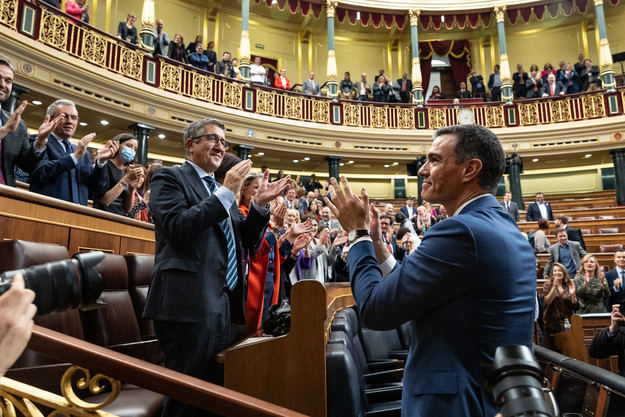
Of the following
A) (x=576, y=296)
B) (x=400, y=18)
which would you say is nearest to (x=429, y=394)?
(x=576, y=296)

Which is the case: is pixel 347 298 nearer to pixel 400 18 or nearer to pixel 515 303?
pixel 515 303

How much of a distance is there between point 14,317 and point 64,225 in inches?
68.7

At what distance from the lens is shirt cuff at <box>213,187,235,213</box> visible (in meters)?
1.36

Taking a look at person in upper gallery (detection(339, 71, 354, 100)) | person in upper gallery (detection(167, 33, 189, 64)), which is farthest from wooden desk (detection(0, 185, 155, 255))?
person in upper gallery (detection(339, 71, 354, 100))

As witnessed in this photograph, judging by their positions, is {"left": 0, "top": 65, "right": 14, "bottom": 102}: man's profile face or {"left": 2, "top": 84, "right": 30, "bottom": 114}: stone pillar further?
{"left": 2, "top": 84, "right": 30, "bottom": 114}: stone pillar

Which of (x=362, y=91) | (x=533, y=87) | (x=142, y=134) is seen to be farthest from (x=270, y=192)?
(x=533, y=87)

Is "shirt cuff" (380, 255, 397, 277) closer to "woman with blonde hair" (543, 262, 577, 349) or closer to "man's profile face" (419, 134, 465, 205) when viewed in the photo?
"man's profile face" (419, 134, 465, 205)

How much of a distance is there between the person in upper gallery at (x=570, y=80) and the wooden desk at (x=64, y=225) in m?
10.9

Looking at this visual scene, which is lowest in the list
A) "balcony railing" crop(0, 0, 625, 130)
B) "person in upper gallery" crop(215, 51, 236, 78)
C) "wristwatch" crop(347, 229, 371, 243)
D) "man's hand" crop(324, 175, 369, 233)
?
"wristwatch" crop(347, 229, 371, 243)

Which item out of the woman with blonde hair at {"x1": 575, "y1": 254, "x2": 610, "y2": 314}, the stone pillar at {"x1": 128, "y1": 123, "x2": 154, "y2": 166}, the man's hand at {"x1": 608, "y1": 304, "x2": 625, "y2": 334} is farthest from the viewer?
the stone pillar at {"x1": 128, "y1": 123, "x2": 154, "y2": 166}

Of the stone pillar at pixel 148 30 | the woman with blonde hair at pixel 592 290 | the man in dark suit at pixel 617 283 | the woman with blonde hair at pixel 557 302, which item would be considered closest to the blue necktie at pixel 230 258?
the woman with blonde hair at pixel 557 302

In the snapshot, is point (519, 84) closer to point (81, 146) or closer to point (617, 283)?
point (617, 283)

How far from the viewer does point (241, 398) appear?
0.79 metres

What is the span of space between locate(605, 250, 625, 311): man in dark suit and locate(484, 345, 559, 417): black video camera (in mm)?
5208
